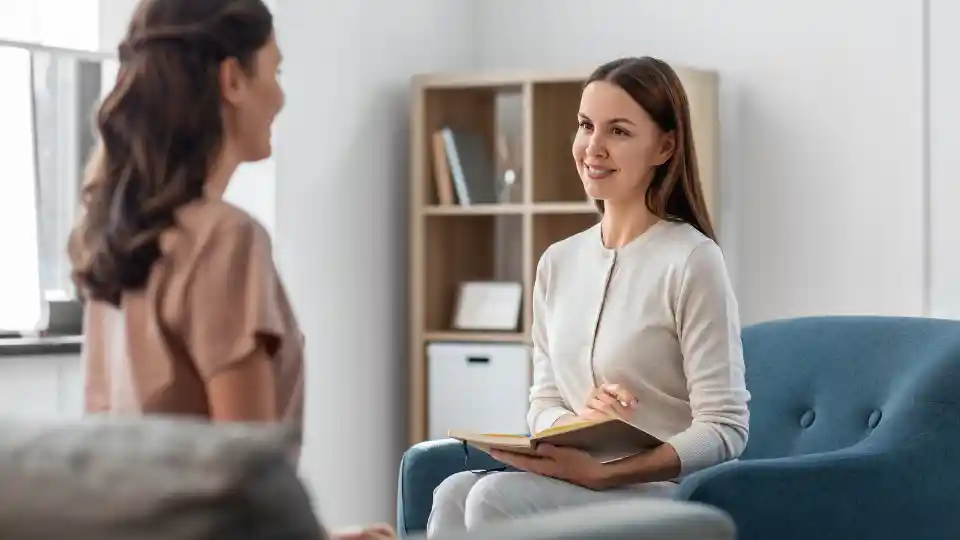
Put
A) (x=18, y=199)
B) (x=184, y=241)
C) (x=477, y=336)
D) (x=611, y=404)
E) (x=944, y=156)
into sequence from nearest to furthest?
(x=184, y=241) → (x=611, y=404) → (x=18, y=199) → (x=944, y=156) → (x=477, y=336)

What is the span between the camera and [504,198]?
4.49 meters

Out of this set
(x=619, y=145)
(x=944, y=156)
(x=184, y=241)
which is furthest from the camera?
(x=944, y=156)

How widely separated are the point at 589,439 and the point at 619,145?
576 millimetres

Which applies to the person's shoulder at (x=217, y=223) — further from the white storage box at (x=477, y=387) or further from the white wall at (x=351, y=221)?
the white storage box at (x=477, y=387)

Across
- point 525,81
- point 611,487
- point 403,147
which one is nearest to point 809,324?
point 611,487

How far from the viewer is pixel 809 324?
2.85m

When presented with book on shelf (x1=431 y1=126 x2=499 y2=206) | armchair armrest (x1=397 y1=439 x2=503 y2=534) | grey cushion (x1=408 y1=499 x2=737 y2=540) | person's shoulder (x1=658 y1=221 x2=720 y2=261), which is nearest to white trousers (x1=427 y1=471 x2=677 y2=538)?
armchair armrest (x1=397 y1=439 x2=503 y2=534)

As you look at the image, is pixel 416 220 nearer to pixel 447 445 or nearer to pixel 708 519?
pixel 447 445

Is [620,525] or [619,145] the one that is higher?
[619,145]

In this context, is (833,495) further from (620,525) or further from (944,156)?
(944,156)

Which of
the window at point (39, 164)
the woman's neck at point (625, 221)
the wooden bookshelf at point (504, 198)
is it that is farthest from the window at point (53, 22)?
the woman's neck at point (625, 221)

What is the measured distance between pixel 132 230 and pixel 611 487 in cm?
114

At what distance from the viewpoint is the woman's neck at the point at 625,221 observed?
256 cm

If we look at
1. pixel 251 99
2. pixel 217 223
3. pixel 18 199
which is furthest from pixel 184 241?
pixel 18 199
